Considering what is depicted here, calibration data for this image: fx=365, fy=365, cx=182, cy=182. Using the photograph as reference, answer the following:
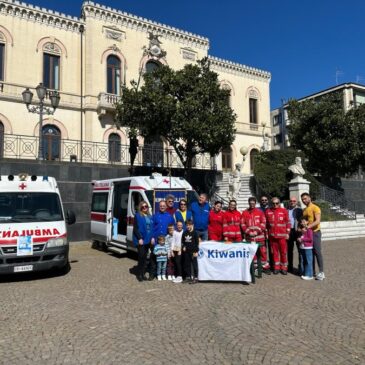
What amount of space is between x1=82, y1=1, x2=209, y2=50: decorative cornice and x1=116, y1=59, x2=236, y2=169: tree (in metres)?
9.62

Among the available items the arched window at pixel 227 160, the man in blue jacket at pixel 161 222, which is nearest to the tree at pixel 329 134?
the arched window at pixel 227 160

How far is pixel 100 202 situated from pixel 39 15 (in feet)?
48.6

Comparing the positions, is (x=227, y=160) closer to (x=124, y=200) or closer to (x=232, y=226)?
(x=124, y=200)

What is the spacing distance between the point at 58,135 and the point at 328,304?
19337 millimetres

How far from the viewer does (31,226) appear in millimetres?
8133

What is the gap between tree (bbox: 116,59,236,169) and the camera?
49.8ft

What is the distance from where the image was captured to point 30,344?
4586mm

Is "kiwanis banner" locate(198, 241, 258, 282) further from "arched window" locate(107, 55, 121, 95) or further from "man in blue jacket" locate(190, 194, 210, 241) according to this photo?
"arched window" locate(107, 55, 121, 95)

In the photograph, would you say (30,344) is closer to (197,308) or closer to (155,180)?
(197,308)

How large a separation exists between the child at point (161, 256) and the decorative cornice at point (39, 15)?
19101mm

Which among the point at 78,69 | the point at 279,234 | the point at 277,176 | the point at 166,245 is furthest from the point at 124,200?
the point at 78,69

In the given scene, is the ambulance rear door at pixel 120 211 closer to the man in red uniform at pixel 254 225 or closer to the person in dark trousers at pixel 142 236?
the person in dark trousers at pixel 142 236

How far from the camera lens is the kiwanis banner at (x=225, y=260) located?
781 cm

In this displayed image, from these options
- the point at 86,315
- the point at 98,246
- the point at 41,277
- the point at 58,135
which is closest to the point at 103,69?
the point at 58,135
